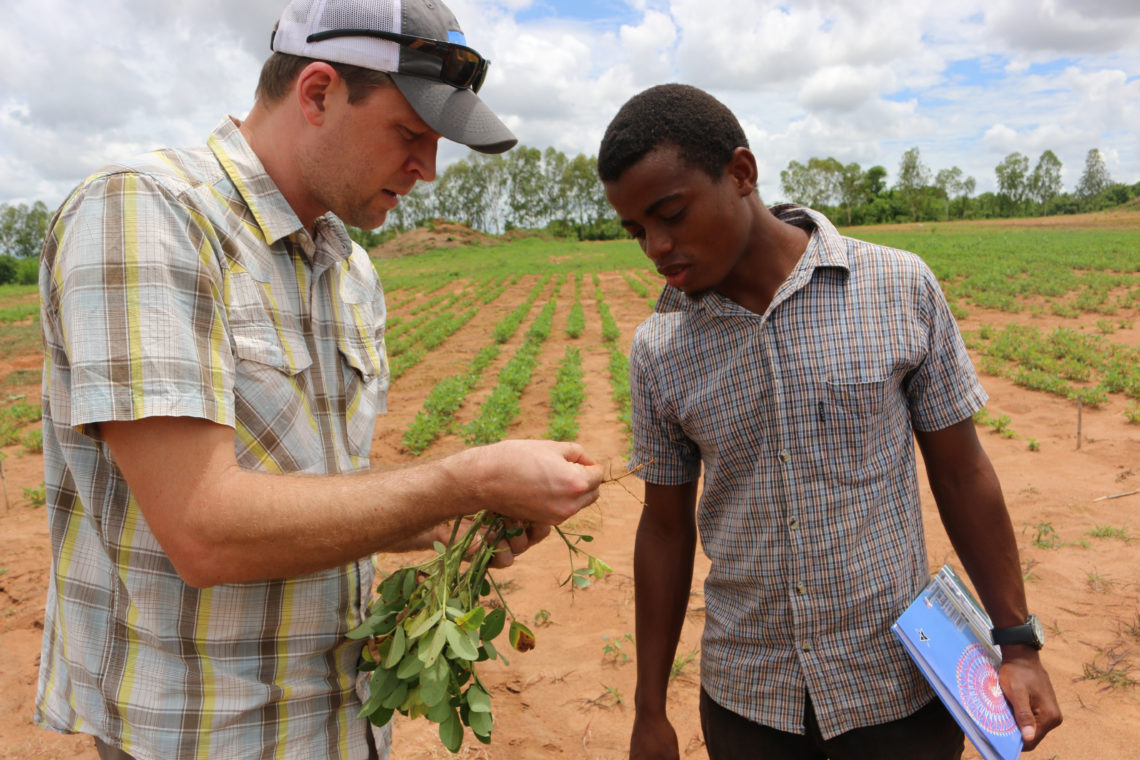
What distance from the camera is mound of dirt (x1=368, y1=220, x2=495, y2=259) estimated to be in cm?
5738

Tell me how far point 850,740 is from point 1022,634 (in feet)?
1.63

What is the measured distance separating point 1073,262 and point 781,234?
80.2ft

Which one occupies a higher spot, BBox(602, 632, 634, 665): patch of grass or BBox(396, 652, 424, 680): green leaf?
BBox(396, 652, 424, 680): green leaf

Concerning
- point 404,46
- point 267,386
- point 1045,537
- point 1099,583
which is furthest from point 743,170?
point 1045,537

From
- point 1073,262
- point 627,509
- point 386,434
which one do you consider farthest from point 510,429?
point 1073,262

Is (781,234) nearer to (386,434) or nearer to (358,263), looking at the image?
(358,263)

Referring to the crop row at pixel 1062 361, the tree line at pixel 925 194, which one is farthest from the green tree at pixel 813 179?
the crop row at pixel 1062 361

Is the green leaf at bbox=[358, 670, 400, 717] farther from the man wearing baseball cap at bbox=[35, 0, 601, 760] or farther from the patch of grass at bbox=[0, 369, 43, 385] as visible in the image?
the patch of grass at bbox=[0, 369, 43, 385]

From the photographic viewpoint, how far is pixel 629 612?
14.6ft

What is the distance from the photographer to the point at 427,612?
161cm

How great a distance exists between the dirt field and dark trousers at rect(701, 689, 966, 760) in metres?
1.61

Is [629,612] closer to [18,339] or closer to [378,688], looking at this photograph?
[378,688]

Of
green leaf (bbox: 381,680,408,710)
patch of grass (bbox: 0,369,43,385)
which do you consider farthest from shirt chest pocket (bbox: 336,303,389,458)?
patch of grass (bbox: 0,369,43,385)

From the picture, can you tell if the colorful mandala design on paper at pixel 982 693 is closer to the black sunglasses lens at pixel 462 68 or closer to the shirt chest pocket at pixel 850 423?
the shirt chest pocket at pixel 850 423
